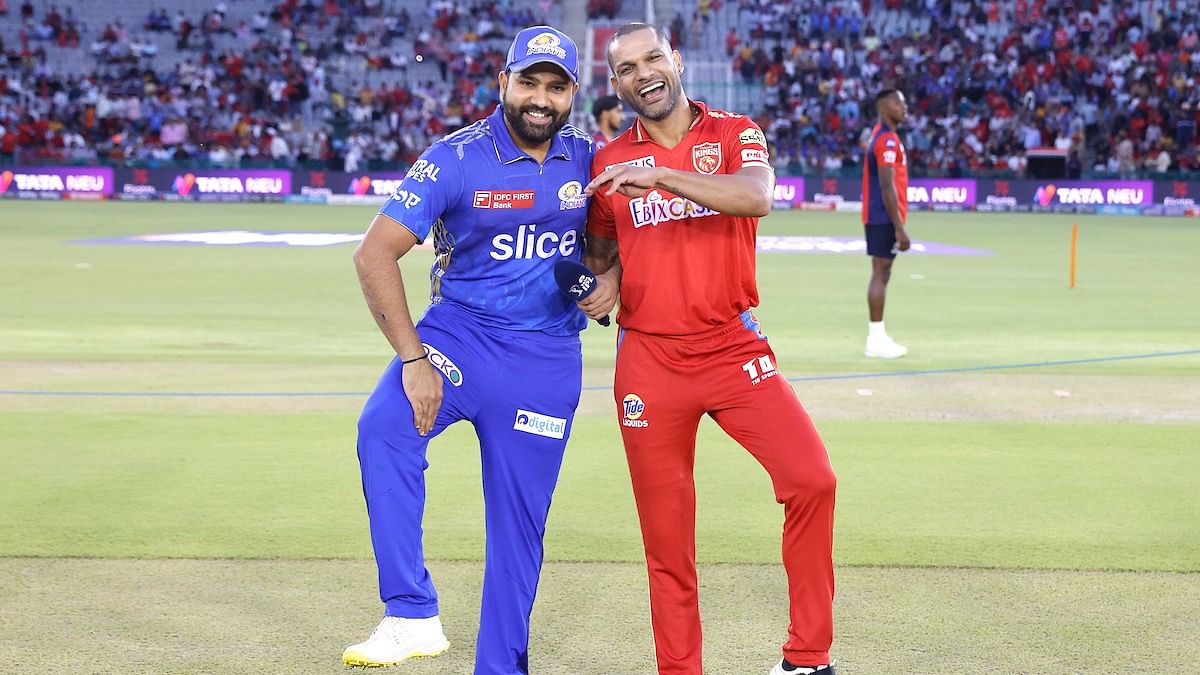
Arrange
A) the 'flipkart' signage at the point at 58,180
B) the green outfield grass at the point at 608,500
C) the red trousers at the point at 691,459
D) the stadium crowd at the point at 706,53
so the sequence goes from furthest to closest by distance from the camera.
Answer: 1. the stadium crowd at the point at 706,53
2. the 'flipkart' signage at the point at 58,180
3. the green outfield grass at the point at 608,500
4. the red trousers at the point at 691,459

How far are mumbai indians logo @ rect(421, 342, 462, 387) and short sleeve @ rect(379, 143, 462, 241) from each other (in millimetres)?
408

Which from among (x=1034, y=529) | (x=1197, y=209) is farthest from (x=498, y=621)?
(x=1197, y=209)

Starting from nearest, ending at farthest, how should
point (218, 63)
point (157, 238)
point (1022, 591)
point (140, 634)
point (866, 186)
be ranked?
point (140, 634)
point (1022, 591)
point (866, 186)
point (157, 238)
point (218, 63)

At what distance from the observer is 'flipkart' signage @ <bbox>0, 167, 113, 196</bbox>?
3684 centimetres

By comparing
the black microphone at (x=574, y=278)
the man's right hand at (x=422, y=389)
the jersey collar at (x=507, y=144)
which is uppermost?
the jersey collar at (x=507, y=144)

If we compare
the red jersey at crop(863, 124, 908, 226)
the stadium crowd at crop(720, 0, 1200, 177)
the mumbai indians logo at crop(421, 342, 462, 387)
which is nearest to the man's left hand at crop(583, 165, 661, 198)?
the mumbai indians logo at crop(421, 342, 462, 387)

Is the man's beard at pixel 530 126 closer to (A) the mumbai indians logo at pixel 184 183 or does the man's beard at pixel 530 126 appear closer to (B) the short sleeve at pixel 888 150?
(B) the short sleeve at pixel 888 150

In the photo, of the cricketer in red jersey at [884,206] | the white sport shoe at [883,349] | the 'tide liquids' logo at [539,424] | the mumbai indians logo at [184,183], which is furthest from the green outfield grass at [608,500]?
the mumbai indians logo at [184,183]

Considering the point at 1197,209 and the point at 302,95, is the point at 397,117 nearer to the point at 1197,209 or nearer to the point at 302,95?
the point at 302,95

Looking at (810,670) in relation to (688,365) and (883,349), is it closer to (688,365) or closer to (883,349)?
(688,365)

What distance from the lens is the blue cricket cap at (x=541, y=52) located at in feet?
15.7

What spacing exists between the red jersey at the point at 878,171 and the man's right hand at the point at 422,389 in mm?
8323

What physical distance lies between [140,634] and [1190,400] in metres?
7.95

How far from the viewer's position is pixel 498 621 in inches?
187
